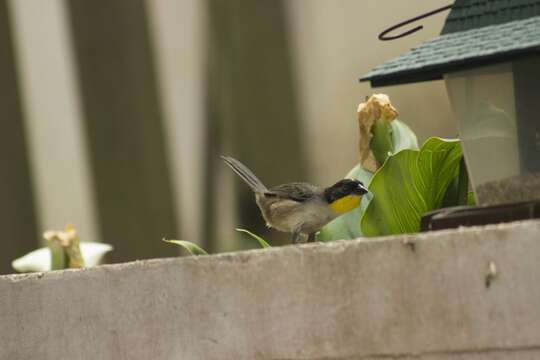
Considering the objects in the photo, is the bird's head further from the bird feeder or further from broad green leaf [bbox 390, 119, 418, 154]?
the bird feeder

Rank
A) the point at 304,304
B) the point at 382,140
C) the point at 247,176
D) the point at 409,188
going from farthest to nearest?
the point at 247,176 < the point at 382,140 < the point at 409,188 < the point at 304,304

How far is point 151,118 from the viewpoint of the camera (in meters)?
5.18

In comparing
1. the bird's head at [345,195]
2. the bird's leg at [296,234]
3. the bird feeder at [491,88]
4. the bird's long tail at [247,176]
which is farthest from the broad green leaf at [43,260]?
the bird feeder at [491,88]

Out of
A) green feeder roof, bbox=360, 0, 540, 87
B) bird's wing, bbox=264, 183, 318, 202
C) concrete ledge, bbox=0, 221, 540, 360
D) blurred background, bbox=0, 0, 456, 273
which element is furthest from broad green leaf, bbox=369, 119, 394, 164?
blurred background, bbox=0, 0, 456, 273

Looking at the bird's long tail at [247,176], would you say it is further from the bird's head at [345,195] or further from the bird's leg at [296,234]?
the bird's head at [345,195]

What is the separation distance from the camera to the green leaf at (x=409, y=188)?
2311 mm

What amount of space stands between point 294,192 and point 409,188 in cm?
42

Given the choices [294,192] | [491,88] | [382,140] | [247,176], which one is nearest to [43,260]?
[247,176]

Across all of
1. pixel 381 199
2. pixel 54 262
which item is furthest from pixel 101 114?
pixel 381 199

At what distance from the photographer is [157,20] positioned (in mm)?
5355

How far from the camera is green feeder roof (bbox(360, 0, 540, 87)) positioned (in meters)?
1.76

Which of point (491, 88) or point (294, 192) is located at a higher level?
point (491, 88)

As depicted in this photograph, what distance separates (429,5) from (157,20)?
1359mm

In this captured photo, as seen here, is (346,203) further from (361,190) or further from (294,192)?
(294,192)
